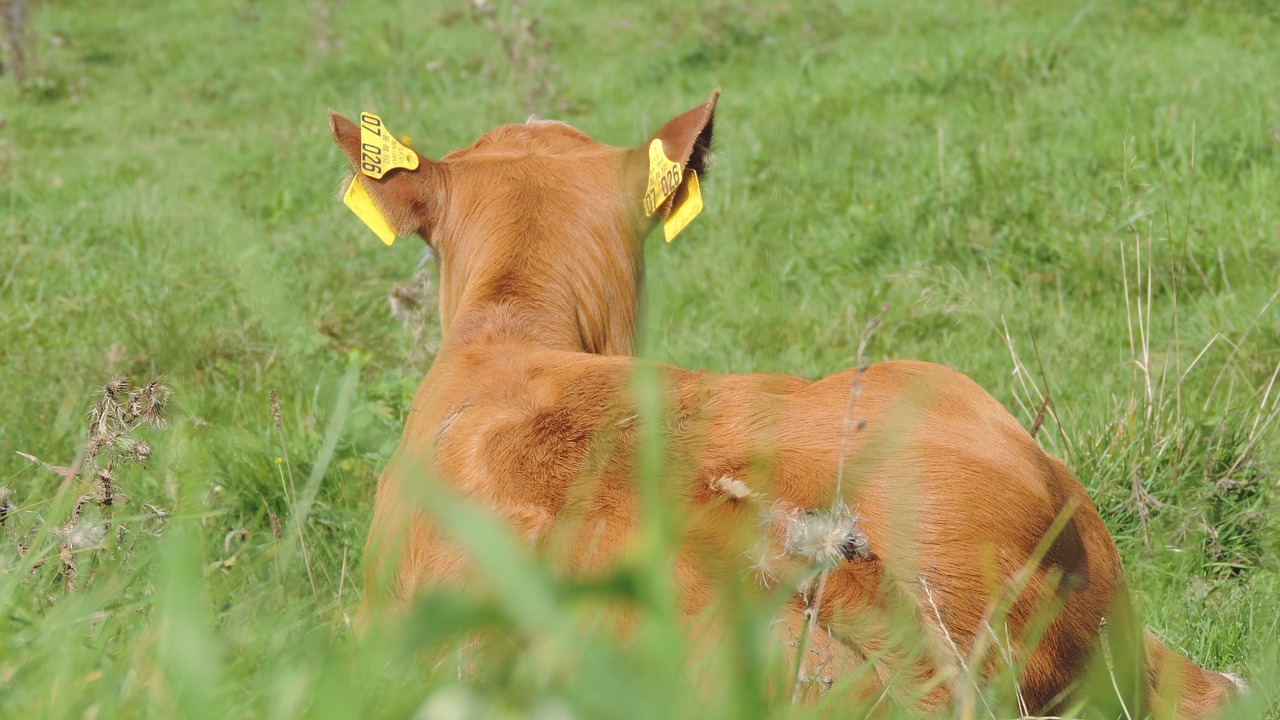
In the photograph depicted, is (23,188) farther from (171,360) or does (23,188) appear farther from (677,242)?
(677,242)

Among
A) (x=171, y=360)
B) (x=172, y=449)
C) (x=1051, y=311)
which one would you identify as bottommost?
(x=1051, y=311)

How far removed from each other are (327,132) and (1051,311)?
4936mm

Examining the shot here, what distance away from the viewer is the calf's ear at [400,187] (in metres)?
3.32

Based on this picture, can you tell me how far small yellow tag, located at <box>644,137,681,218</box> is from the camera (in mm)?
3281

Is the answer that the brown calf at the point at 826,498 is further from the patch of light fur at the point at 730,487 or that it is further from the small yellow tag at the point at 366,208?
the small yellow tag at the point at 366,208

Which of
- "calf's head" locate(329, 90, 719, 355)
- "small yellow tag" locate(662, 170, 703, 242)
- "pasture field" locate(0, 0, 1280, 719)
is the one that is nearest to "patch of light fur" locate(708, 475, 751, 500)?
"pasture field" locate(0, 0, 1280, 719)

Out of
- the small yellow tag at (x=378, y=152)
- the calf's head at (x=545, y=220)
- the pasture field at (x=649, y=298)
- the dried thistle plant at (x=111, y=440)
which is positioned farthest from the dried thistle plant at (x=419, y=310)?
the dried thistle plant at (x=111, y=440)

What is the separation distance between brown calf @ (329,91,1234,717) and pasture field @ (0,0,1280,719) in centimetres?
18

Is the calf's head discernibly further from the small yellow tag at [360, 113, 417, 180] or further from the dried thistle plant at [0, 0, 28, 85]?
the dried thistle plant at [0, 0, 28, 85]

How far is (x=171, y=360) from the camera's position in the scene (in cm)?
458

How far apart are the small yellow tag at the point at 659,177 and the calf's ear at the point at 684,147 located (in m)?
0.01

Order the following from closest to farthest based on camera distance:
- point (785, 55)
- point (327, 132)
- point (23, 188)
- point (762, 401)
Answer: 1. point (762, 401)
2. point (23, 188)
3. point (327, 132)
4. point (785, 55)

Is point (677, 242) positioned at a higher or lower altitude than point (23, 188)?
lower

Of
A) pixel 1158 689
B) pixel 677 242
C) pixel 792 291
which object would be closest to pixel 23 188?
pixel 677 242
